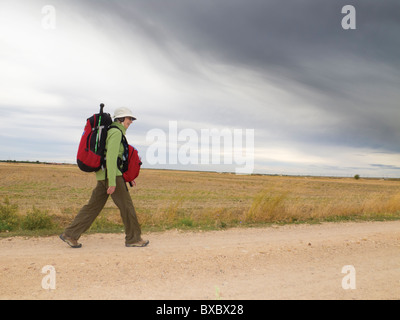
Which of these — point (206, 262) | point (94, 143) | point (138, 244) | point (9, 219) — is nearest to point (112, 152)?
point (94, 143)

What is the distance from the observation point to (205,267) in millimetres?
4914

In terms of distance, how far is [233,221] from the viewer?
9.29 meters

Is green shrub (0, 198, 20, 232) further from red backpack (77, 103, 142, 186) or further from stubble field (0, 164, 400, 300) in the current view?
red backpack (77, 103, 142, 186)

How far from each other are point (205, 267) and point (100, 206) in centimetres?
236

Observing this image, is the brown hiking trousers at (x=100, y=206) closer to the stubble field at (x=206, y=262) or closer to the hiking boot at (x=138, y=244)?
the hiking boot at (x=138, y=244)

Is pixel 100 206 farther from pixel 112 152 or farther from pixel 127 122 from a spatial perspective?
pixel 127 122

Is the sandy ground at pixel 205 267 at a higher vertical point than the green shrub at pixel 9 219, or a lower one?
lower

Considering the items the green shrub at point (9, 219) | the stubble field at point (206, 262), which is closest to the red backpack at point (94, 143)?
the stubble field at point (206, 262)

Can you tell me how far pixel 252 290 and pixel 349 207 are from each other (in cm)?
854

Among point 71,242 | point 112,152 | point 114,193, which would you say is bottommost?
point 71,242

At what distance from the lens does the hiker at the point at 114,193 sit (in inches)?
223

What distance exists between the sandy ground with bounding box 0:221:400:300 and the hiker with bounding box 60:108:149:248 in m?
0.27
